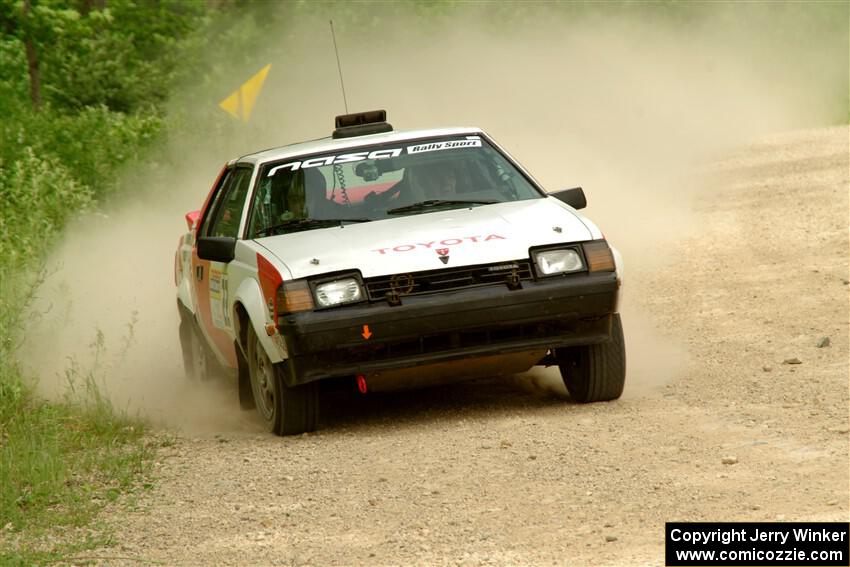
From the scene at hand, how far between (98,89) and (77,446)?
2166cm

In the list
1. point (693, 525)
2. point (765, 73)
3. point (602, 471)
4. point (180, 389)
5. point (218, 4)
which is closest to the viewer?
point (693, 525)

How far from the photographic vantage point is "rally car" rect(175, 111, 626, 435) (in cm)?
732

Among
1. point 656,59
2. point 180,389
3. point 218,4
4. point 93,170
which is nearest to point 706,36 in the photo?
point 656,59

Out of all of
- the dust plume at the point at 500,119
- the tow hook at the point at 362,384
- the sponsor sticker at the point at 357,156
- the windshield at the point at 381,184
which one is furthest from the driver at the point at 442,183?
the dust plume at the point at 500,119

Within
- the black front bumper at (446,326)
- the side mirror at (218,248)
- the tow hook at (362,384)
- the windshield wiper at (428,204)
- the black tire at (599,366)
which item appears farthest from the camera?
the windshield wiper at (428,204)

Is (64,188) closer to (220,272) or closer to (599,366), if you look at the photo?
(220,272)

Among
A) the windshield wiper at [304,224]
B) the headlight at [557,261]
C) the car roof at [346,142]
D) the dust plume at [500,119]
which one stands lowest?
the dust plume at [500,119]

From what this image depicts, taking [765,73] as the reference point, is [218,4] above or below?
above

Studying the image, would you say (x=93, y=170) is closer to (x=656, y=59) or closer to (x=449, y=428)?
(x=449, y=428)

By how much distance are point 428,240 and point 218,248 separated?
132cm

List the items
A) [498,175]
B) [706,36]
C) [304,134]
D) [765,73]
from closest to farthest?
[498,175]
[304,134]
[765,73]
[706,36]

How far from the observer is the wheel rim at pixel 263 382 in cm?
779

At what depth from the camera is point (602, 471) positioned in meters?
6.34

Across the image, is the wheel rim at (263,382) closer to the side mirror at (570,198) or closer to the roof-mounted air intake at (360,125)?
the roof-mounted air intake at (360,125)
